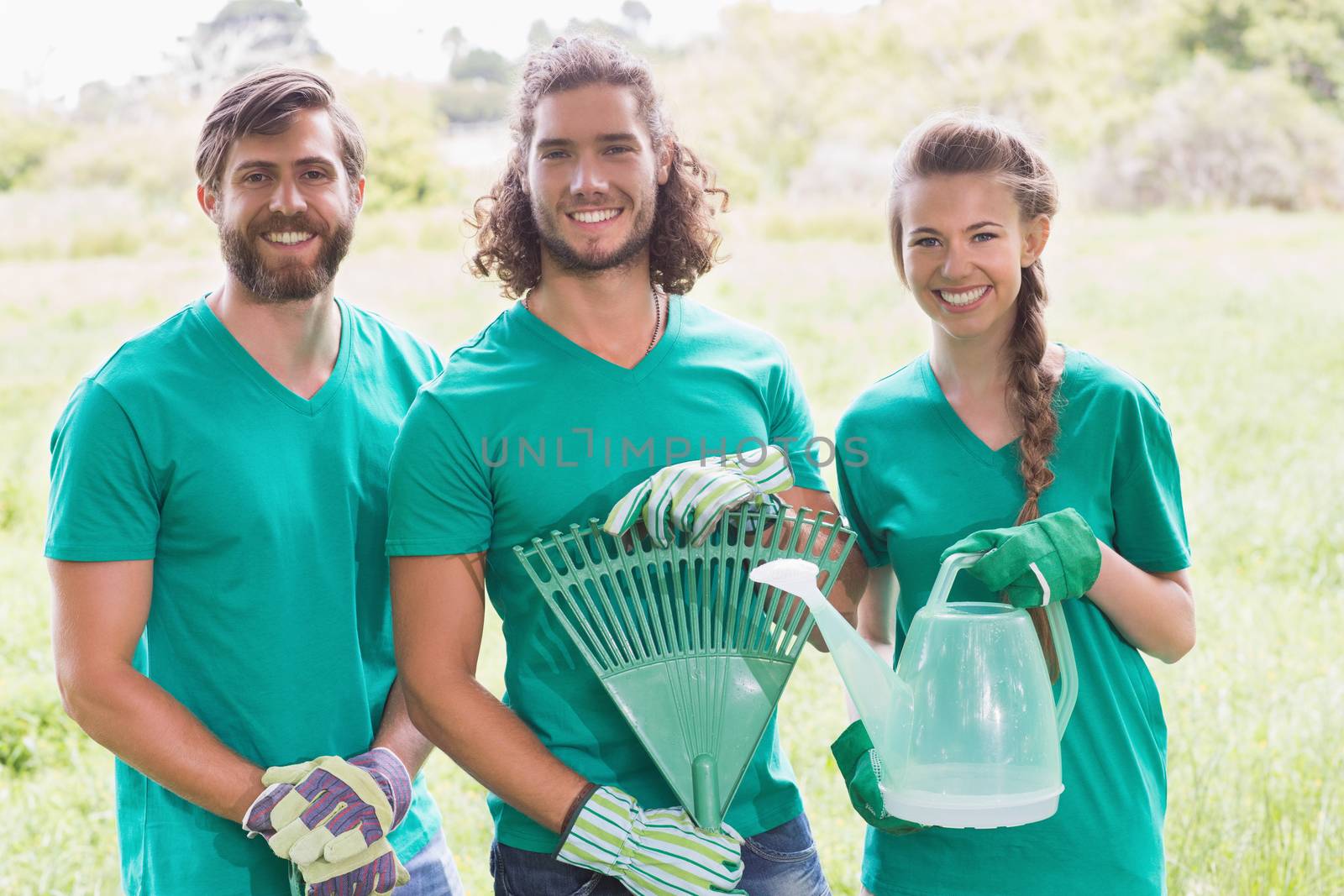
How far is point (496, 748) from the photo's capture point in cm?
174

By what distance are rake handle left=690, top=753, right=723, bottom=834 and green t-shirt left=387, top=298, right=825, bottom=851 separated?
0.40ft

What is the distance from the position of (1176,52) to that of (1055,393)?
21550mm

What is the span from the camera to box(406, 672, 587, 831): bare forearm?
1.71 metres

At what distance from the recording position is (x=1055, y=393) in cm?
183

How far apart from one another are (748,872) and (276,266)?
3.76ft

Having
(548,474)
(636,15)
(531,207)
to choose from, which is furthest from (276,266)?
(636,15)

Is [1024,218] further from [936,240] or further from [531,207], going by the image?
[531,207]

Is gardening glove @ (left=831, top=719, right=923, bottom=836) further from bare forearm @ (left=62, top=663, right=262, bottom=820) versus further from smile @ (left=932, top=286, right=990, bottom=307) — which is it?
bare forearm @ (left=62, top=663, right=262, bottom=820)

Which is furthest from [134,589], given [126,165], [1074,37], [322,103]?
[1074,37]

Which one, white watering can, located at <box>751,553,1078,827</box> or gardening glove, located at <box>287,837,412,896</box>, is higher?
white watering can, located at <box>751,553,1078,827</box>

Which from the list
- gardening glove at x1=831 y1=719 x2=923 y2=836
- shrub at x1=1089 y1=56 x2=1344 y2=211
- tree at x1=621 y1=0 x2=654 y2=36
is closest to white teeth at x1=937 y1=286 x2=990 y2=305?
gardening glove at x1=831 y1=719 x2=923 y2=836

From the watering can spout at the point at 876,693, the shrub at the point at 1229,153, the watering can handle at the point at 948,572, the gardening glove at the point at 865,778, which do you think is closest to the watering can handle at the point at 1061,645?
the watering can handle at the point at 948,572

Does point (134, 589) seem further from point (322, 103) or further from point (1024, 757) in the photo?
point (1024, 757)

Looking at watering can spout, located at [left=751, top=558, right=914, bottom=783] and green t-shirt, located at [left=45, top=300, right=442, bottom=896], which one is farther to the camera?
green t-shirt, located at [left=45, top=300, right=442, bottom=896]
